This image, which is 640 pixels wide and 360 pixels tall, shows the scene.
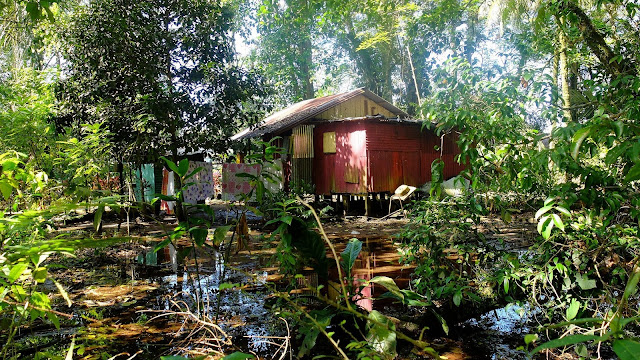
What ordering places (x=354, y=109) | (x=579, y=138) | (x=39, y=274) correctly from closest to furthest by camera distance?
(x=579, y=138) → (x=39, y=274) → (x=354, y=109)

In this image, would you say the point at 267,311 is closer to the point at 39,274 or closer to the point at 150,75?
the point at 39,274


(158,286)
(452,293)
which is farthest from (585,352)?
(158,286)

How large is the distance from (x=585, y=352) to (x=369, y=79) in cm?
2810

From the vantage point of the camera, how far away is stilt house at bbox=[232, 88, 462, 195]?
13.0 meters

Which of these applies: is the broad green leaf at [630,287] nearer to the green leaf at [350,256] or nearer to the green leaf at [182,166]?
the green leaf at [350,256]

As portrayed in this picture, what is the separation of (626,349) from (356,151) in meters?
12.5

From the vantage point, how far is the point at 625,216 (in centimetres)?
308

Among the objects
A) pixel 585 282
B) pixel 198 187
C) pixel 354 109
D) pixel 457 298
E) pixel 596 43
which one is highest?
pixel 354 109

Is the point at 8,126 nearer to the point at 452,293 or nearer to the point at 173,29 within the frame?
the point at 173,29

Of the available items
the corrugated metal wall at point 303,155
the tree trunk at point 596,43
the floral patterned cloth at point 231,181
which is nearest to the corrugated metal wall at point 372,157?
the corrugated metal wall at point 303,155

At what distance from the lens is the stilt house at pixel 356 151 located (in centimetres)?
1299

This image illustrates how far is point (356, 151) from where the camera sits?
1318 centimetres

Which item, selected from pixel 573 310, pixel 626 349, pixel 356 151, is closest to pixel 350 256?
pixel 573 310

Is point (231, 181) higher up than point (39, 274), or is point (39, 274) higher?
point (231, 181)
